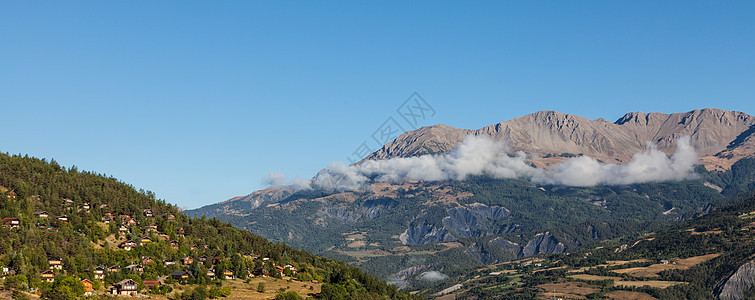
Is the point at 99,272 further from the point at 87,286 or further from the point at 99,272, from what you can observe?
the point at 87,286

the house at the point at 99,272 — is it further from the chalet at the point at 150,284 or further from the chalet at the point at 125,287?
the chalet at the point at 150,284

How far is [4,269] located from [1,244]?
49.1 feet

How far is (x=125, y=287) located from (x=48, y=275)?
20.1 m

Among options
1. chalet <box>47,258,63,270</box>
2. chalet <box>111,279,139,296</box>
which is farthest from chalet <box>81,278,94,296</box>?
chalet <box>47,258,63,270</box>

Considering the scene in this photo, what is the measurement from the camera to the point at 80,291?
178 meters

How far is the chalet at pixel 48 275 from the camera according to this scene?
185 m

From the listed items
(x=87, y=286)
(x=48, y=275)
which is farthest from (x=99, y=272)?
(x=48, y=275)

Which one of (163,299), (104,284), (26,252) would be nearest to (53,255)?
(26,252)

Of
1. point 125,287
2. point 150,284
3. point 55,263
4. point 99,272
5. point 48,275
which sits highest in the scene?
point 55,263

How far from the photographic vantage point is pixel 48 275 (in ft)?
612

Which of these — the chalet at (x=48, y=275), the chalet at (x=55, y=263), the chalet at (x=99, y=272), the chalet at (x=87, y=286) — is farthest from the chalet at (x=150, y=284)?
the chalet at (x=48, y=275)

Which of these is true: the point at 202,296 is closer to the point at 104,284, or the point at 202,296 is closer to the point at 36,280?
the point at 104,284

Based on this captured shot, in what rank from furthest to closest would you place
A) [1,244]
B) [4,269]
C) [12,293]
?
[1,244] → [4,269] → [12,293]

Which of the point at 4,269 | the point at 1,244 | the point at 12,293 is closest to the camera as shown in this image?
the point at 12,293
